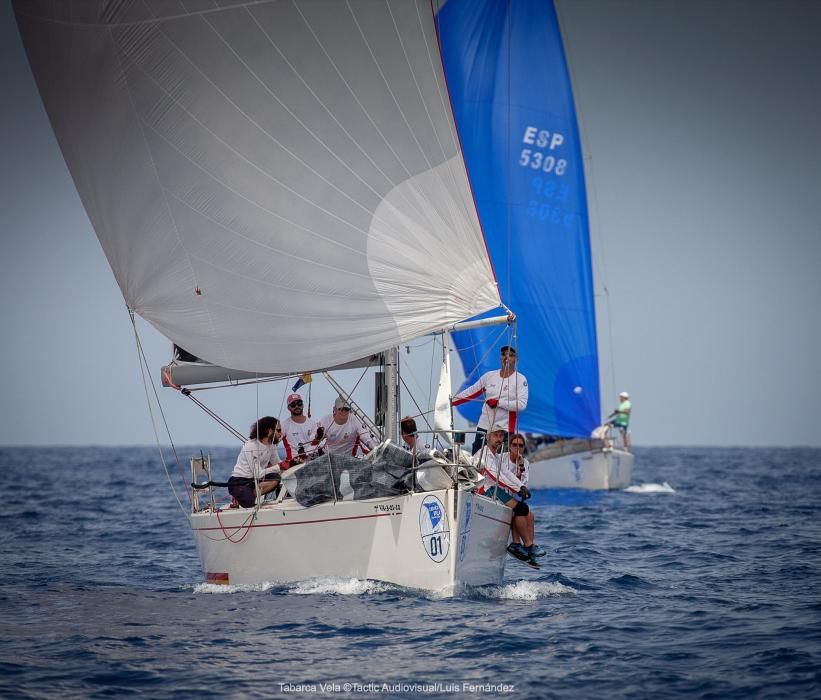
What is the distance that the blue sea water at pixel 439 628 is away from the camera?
7.36 meters

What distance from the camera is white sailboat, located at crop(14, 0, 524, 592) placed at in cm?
1020

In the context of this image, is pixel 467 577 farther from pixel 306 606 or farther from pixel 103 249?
pixel 103 249

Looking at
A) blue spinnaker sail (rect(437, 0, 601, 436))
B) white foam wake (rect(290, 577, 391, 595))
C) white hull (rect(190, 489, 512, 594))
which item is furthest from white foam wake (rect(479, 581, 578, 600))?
blue spinnaker sail (rect(437, 0, 601, 436))

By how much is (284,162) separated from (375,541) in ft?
12.3

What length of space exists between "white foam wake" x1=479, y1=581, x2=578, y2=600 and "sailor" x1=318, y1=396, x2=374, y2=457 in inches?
83.3

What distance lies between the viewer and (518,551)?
10789 millimetres

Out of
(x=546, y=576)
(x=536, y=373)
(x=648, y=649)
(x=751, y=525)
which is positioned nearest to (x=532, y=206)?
(x=536, y=373)

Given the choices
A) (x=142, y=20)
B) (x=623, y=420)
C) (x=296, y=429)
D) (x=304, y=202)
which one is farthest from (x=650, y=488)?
(x=142, y=20)

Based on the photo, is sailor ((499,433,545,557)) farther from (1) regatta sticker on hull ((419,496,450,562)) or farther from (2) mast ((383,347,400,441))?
(1) regatta sticker on hull ((419,496,450,562))

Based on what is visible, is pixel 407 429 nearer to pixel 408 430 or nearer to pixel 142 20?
pixel 408 430

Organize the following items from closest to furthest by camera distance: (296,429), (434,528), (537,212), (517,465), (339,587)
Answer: (434,528)
(339,587)
(517,465)
(296,429)
(537,212)

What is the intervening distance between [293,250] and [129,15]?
2.82 m

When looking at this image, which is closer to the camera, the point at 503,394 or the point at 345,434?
the point at 503,394

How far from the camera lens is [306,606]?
9703 millimetres
